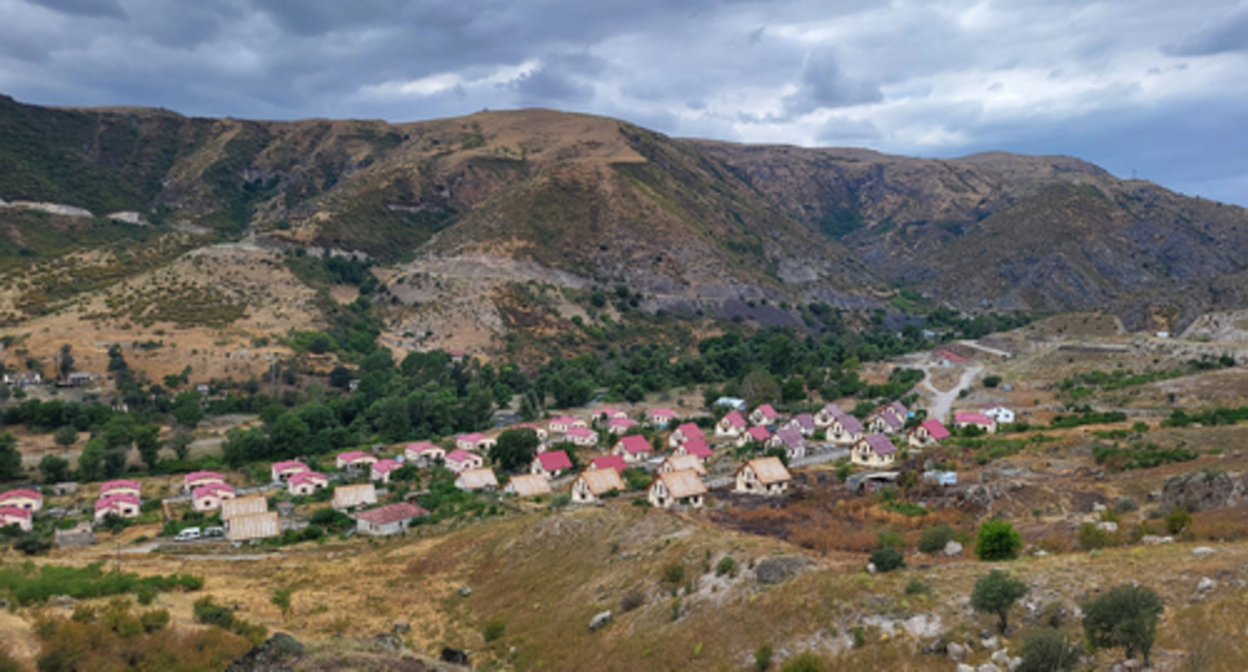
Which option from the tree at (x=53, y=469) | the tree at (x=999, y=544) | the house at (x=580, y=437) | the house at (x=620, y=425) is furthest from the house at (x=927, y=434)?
the tree at (x=53, y=469)

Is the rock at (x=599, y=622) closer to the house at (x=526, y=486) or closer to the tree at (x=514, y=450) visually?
the house at (x=526, y=486)

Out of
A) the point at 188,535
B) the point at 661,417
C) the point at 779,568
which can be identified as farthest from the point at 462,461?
the point at 779,568

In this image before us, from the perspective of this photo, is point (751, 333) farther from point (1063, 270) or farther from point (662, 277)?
point (1063, 270)

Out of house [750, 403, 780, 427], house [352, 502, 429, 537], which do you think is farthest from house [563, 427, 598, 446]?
house [352, 502, 429, 537]

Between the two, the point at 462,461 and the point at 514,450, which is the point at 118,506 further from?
the point at 514,450

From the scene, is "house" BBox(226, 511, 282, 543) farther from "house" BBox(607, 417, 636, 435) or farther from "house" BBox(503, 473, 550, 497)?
"house" BBox(607, 417, 636, 435)

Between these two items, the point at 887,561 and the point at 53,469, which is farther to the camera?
the point at 53,469

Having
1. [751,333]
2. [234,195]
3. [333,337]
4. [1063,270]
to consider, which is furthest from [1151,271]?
[234,195]
